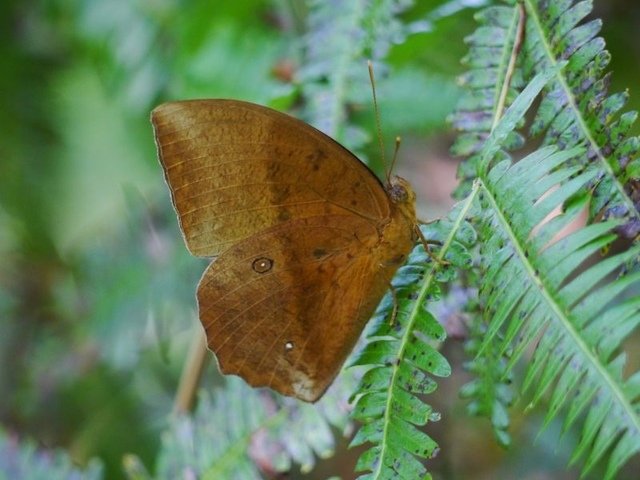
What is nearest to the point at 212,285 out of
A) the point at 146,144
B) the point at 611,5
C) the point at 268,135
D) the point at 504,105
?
the point at 268,135

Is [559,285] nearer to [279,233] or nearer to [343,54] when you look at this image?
[279,233]

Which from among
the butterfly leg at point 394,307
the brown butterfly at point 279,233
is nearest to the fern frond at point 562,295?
the butterfly leg at point 394,307

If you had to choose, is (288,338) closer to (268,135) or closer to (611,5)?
(268,135)

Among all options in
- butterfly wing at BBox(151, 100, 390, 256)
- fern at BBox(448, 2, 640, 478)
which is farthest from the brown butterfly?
fern at BBox(448, 2, 640, 478)

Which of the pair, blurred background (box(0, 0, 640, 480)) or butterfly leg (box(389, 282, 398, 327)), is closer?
butterfly leg (box(389, 282, 398, 327))

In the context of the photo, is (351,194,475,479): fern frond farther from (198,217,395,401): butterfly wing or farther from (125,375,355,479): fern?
(125,375,355,479): fern
